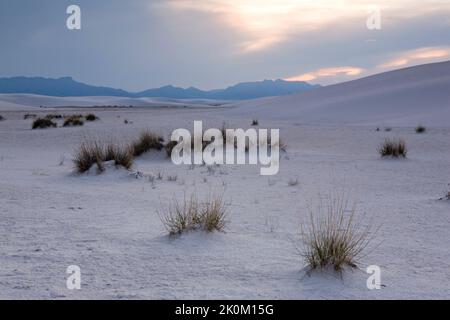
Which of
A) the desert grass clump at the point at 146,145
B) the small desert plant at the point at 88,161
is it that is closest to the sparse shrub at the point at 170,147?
the desert grass clump at the point at 146,145

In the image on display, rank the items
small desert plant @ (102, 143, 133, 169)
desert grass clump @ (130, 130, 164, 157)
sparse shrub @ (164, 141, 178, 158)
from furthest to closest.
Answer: desert grass clump @ (130, 130, 164, 157) → sparse shrub @ (164, 141, 178, 158) → small desert plant @ (102, 143, 133, 169)

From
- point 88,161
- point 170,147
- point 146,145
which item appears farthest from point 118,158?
point 146,145

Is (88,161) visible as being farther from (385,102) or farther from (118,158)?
(385,102)

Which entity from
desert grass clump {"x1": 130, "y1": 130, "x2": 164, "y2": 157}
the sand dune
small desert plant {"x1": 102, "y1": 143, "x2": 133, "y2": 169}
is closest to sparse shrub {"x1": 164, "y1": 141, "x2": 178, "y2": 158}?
desert grass clump {"x1": 130, "y1": 130, "x2": 164, "y2": 157}

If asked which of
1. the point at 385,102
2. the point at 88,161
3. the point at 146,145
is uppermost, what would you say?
the point at 385,102

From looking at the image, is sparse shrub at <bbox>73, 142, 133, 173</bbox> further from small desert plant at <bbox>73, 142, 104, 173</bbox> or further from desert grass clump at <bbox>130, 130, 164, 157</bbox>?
desert grass clump at <bbox>130, 130, 164, 157</bbox>

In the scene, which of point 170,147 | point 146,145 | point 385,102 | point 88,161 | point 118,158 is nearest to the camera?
point 88,161

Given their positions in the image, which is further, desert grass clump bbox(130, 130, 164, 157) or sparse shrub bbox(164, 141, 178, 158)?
desert grass clump bbox(130, 130, 164, 157)

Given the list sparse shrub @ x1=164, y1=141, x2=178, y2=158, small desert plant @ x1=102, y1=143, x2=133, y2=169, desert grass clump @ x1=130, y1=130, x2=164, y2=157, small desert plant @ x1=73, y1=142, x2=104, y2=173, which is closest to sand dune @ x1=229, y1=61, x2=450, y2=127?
sparse shrub @ x1=164, y1=141, x2=178, y2=158

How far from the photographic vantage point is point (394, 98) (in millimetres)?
40969

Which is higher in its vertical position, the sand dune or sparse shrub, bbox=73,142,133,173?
the sand dune

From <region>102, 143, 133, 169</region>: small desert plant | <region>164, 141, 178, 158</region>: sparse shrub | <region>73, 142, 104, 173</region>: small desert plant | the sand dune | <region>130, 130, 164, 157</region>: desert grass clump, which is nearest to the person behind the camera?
<region>73, 142, 104, 173</region>: small desert plant

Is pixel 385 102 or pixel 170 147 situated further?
pixel 385 102

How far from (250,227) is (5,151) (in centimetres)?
1251
